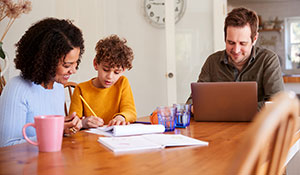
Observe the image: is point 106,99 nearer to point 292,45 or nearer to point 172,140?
point 172,140

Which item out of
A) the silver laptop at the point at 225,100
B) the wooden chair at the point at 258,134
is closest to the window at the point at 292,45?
the silver laptop at the point at 225,100

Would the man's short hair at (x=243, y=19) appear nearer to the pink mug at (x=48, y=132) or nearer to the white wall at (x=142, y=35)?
the pink mug at (x=48, y=132)

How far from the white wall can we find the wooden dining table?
259cm

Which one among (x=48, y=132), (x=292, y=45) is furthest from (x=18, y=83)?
(x=292, y=45)

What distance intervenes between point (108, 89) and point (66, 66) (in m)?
0.46

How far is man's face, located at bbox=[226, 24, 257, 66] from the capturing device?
2.04 meters

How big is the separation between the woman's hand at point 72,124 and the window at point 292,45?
7010mm

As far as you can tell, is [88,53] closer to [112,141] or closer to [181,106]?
[181,106]

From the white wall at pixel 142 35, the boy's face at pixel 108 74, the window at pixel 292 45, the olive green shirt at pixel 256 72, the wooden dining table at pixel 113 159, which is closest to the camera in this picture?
the wooden dining table at pixel 113 159

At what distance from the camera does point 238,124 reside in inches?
62.2

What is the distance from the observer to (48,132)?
40.3 inches

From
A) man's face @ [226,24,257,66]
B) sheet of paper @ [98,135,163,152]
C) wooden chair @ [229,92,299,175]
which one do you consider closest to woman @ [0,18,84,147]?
sheet of paper @ [98,135,163,152]

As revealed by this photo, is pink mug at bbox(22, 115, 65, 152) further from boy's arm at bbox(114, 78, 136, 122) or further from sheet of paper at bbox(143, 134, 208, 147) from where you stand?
boy's arm at bbox(114, 78, 136, 122)

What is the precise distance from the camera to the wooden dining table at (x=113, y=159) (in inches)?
32.6
